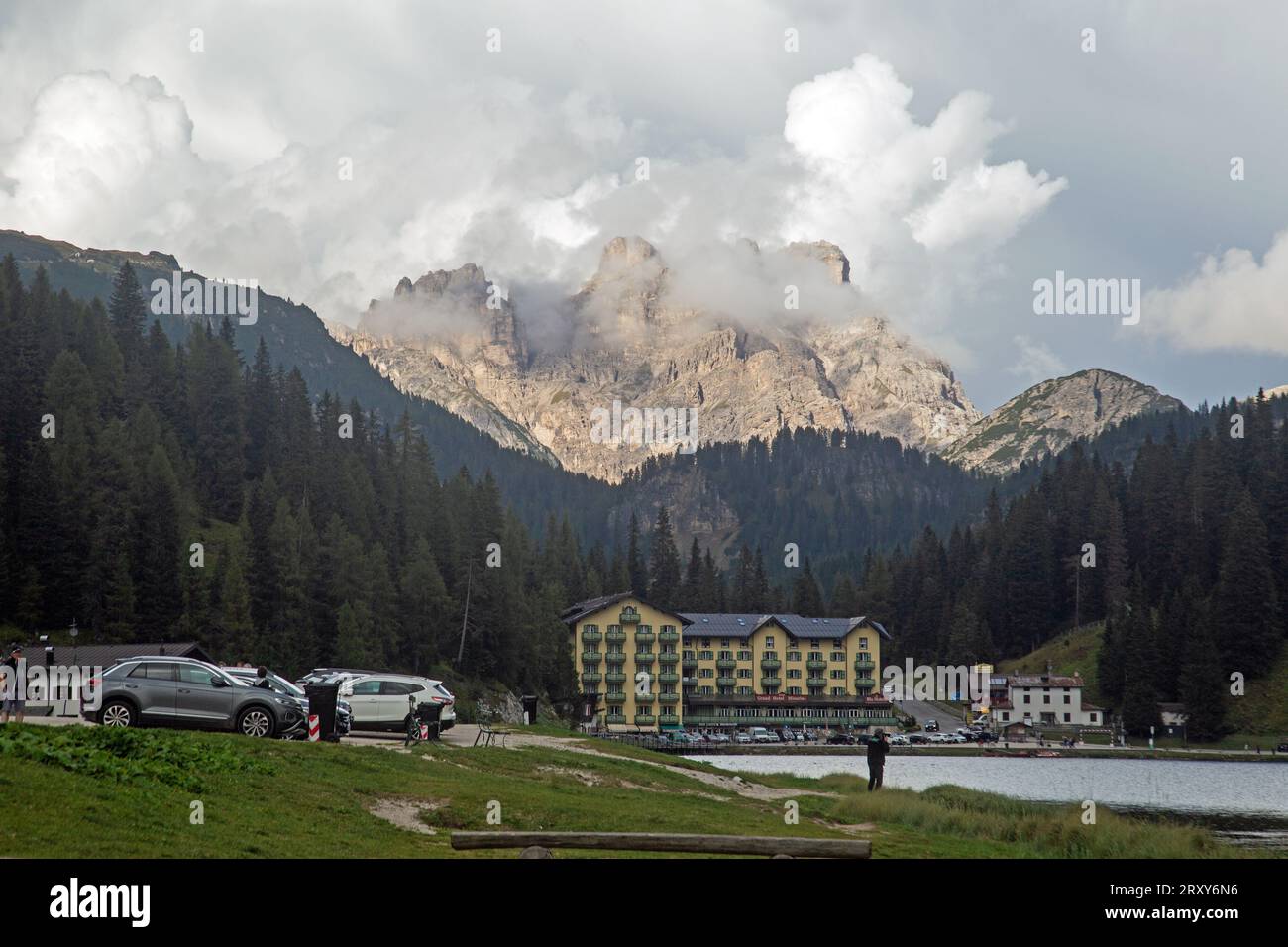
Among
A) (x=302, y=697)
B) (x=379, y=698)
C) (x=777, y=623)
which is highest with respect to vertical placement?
→ (x=302, y=697)

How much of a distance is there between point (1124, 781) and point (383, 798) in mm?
84450

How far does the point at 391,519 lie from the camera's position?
14912cm

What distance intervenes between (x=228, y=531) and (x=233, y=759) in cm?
10491

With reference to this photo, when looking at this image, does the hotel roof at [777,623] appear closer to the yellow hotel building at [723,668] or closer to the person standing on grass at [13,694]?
the yellow hotel building at [723,668]

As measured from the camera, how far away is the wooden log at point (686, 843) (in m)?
18.7

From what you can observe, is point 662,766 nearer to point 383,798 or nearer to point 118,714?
point 118,714

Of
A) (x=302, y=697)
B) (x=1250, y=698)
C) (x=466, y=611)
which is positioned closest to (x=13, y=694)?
(x=302, y=697)

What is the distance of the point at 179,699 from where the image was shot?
121 ft

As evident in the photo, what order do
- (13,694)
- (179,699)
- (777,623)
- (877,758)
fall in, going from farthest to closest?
(777,623) → (877,758) → (13,694) → (179,699)

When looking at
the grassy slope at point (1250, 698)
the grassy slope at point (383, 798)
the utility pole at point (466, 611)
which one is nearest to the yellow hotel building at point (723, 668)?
the grassy slope at point (1250, 698)

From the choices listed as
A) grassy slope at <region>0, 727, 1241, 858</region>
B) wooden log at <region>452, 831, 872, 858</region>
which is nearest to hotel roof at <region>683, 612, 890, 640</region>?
grassy slope at <region>0, 727, 1241, 858</region>

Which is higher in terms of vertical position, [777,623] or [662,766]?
[777,623]

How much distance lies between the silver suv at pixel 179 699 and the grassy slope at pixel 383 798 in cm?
285

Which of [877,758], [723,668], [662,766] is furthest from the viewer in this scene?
[723,668]
